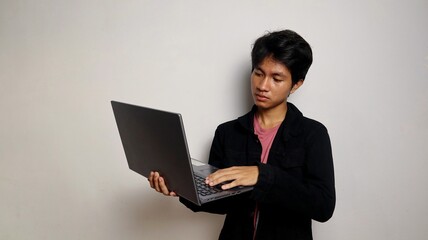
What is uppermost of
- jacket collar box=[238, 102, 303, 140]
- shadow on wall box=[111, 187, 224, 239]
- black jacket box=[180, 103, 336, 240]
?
jacket collar box=[238, 102, 303, 140]

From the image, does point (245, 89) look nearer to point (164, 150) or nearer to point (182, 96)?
point (182, 96)

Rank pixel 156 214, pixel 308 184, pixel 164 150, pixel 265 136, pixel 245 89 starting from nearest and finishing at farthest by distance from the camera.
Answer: pixel 164 150 → pixel 308 184 → pixel 265 136 → pixel 245 89 → pixel 156 214

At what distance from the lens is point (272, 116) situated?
108 centimetres

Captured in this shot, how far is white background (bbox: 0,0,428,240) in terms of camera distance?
50.3 inches

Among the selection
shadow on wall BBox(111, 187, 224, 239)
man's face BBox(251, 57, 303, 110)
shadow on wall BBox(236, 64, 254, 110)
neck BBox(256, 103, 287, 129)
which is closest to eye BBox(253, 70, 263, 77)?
man's face BBox(251, 57, 303, 110)

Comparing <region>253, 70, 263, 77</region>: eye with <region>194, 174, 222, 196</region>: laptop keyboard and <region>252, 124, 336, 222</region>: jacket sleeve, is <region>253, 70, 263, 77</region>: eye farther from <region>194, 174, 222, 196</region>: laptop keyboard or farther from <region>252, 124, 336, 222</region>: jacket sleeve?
<region>194, 174, 222, 196</region>: laptop keyboard

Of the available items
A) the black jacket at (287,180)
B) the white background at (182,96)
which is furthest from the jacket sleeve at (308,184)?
the white background at (182,96)

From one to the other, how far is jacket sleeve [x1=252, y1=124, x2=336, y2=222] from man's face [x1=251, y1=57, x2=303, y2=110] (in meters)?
0.13

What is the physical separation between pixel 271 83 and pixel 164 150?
1.20 ft

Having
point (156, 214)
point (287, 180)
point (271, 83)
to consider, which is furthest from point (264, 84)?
point (156, 214)

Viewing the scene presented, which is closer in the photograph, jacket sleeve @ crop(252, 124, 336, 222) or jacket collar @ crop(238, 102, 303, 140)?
jacket sleeve @ crop(252, 124, 336, 222)

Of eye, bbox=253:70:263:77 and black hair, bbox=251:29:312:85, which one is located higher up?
black hair, bbox=251:29:312:85
